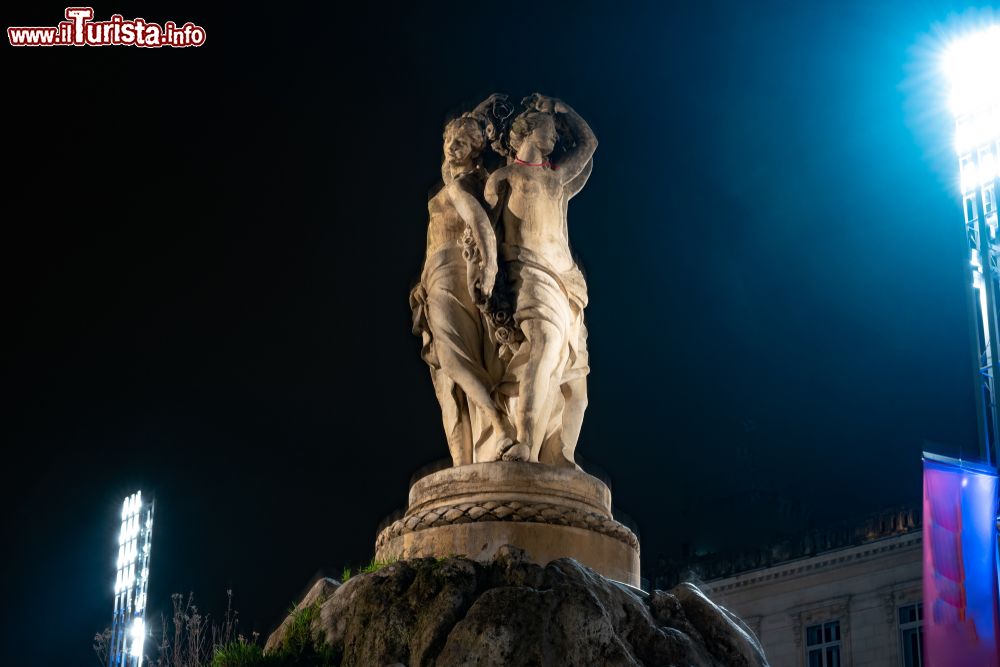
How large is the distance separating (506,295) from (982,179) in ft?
44.0

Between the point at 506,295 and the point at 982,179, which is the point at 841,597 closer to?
the point at 982,179

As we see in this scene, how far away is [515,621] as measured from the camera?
6.85 metres

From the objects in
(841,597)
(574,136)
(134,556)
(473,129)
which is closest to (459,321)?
(473,129)

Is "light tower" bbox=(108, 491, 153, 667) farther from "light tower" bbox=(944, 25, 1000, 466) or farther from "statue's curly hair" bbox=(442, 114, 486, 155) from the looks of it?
"statue's curly hair" bbox=(442, 114, 486, 155)

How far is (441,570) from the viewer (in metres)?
7.33

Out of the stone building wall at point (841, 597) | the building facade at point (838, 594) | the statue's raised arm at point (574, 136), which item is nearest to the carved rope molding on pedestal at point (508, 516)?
the statue's raised arm at point (574, 136)

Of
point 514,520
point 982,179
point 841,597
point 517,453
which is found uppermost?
point 982,179

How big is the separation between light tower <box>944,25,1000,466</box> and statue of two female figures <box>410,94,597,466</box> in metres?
11.2

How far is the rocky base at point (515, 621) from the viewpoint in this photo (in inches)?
269

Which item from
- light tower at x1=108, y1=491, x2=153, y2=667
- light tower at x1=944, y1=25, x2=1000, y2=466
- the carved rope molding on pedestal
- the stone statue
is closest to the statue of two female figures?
the stone statue

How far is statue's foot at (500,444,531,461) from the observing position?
872cm

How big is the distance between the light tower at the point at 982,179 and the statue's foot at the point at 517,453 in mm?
11899

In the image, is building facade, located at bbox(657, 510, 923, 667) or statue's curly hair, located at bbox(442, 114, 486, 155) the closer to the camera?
statue's curly hair, located at bbox(442, 114, 486, 155)

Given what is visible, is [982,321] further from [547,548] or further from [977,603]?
[547,548]
